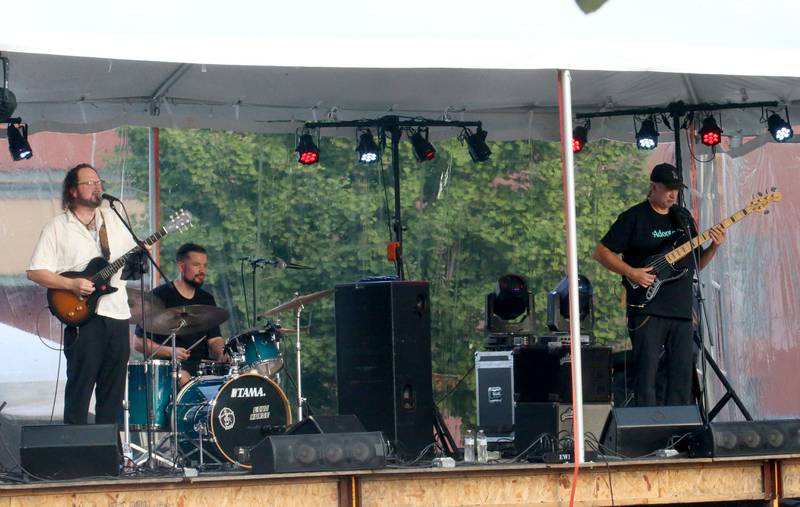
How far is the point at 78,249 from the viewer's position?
263 inches

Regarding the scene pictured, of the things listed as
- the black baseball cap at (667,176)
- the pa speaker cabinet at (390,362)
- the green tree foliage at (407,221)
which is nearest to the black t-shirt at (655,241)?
the black baseball cap at (667,176)

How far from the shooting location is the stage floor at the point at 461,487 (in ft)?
16.9

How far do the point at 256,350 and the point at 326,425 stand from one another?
1.70 m

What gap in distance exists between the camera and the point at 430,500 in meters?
5.49

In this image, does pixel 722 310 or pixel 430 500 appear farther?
pixel 722 310

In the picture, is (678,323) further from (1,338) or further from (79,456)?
(1,338)

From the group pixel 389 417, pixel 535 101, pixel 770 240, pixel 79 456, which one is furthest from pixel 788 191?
pixel 79 456

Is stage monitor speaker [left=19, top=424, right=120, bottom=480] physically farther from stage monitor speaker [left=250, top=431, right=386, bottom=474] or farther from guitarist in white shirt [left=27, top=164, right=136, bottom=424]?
guitarist in white shirt [left=27, top=164, right=136, bottom=424]

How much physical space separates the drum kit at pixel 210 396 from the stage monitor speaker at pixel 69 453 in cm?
126

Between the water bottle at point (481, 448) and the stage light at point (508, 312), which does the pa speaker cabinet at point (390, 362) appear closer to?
the water bottle at point (481, 448)

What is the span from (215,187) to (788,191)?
440cm

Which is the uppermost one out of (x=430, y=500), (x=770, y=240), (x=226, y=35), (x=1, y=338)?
(x=226, y=35)

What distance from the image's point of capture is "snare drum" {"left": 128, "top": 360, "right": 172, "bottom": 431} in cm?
713

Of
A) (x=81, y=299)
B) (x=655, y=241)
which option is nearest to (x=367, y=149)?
(x=655, y=241)
